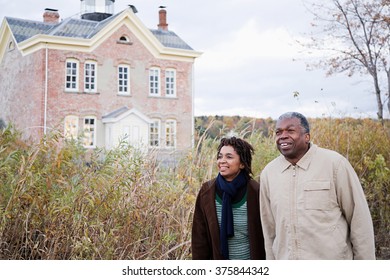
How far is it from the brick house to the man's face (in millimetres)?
4980

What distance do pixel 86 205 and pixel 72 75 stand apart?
688 centimetres

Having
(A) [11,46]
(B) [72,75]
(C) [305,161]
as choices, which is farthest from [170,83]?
(C) [305,161]

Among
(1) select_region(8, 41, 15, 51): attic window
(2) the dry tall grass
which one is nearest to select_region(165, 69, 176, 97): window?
(1) select_region(8, 41, 15, 51): attic window

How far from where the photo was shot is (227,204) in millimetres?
2137

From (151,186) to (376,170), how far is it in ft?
6.72

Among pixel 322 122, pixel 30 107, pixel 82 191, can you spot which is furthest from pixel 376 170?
pixel 30 107

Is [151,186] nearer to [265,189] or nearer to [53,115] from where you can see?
[265,189]

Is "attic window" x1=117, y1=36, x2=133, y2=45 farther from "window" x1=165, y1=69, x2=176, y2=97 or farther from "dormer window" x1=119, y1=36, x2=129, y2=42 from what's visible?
"window" x1=165, y1=69, x2=176, y2=97

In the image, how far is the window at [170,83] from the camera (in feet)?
35.3

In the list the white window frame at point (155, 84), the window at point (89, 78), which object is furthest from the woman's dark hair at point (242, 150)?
the white window frame at point (155, 84)

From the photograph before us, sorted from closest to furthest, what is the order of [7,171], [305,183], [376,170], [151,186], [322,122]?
[305,183] < [7,171] < [151,186] < [376,170] < [322,122]

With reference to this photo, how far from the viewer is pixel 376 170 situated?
4.57m

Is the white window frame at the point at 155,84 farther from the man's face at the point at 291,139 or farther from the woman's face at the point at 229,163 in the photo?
the man's face at the point at 291,139

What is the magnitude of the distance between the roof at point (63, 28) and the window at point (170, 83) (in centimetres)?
51
